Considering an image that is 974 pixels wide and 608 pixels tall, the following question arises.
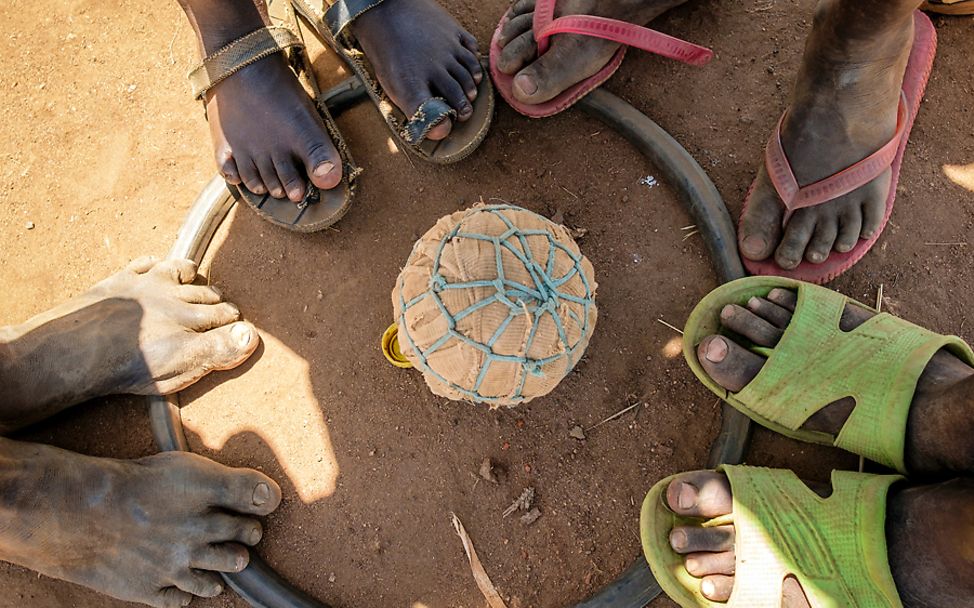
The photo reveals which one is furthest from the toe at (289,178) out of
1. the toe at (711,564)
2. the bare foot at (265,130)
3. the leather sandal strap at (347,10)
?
the toe at (711,564)

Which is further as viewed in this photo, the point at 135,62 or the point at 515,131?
the point at 135,62

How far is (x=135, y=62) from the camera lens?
2.25 meters

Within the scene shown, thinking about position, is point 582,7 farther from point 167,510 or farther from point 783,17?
point 167,510

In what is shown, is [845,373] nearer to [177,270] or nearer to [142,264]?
[177,270]

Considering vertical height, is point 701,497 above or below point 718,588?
above

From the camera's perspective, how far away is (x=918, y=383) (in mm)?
1620

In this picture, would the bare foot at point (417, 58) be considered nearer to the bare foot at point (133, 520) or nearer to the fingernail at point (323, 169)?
the fingernail at point (323, 169)

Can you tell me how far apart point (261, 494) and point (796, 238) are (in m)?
1.75

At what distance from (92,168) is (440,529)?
5.60 feet

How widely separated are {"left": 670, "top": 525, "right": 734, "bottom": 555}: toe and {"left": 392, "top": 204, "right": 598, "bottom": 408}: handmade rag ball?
21.3 inches

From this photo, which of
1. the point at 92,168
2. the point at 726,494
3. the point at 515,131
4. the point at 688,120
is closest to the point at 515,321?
the point at 726,494

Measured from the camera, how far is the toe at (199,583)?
182 cm

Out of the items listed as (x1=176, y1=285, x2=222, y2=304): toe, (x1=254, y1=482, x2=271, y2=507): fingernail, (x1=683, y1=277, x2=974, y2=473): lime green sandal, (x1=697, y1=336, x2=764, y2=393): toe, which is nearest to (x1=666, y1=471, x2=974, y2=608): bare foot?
(x1=683, y1=277, x2=974, y2=473): lime green sandal

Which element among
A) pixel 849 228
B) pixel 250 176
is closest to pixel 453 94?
pixel 250 176
